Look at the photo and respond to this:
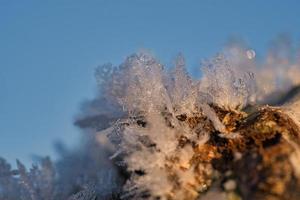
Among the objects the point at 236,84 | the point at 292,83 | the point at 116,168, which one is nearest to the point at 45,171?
the point at 116,168

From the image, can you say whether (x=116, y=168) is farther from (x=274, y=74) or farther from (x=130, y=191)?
(x=274, y=74)

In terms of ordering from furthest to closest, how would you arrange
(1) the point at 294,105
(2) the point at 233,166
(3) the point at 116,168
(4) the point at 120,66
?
(1) the point at 294,105, (4) the point at 120,66, (3) the point at 116,168, (2) the point at 233,166

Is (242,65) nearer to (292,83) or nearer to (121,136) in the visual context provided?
(292,83)

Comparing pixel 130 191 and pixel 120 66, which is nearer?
pixel 130 191

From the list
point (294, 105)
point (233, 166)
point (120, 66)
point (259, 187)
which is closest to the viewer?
point (259, 187)

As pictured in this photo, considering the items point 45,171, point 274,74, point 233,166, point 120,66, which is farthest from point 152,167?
point 274,74

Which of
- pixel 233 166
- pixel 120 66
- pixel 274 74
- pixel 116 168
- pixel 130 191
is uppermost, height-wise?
pixel 120 66

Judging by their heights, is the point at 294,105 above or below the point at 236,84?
below
